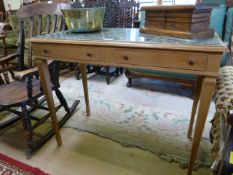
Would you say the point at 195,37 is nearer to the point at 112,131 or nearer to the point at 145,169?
the point at 145,169

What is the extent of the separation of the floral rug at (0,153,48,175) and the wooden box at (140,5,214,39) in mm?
1163

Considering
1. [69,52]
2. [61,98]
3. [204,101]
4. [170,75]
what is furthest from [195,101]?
[61,98]

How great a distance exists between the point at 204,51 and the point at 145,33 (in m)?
0.42

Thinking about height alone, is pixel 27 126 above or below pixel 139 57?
below

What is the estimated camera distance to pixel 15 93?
5.06 feet

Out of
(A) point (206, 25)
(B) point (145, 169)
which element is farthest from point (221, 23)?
(B) point (145, 169)

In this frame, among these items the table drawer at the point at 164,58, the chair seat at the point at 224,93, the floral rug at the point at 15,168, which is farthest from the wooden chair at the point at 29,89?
the chair seat at the point at 224,93

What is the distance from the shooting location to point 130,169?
1.31 meters

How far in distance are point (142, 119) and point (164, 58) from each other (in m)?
1.03

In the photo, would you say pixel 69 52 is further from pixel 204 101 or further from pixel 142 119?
pixel 142 119

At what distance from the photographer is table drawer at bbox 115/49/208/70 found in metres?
0.85

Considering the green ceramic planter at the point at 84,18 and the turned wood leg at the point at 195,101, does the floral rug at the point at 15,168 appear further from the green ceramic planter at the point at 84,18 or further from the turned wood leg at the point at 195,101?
the turned wood leg at the point at 195,101

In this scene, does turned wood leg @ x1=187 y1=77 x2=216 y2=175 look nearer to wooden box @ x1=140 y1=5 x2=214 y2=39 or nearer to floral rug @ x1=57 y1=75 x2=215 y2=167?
wooden box @ x1=140 y1=5 x2=214 y2=39

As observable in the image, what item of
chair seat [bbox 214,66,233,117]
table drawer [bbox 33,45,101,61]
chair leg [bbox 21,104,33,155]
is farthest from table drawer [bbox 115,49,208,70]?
chair leg [bbox 21,104,33,155]
